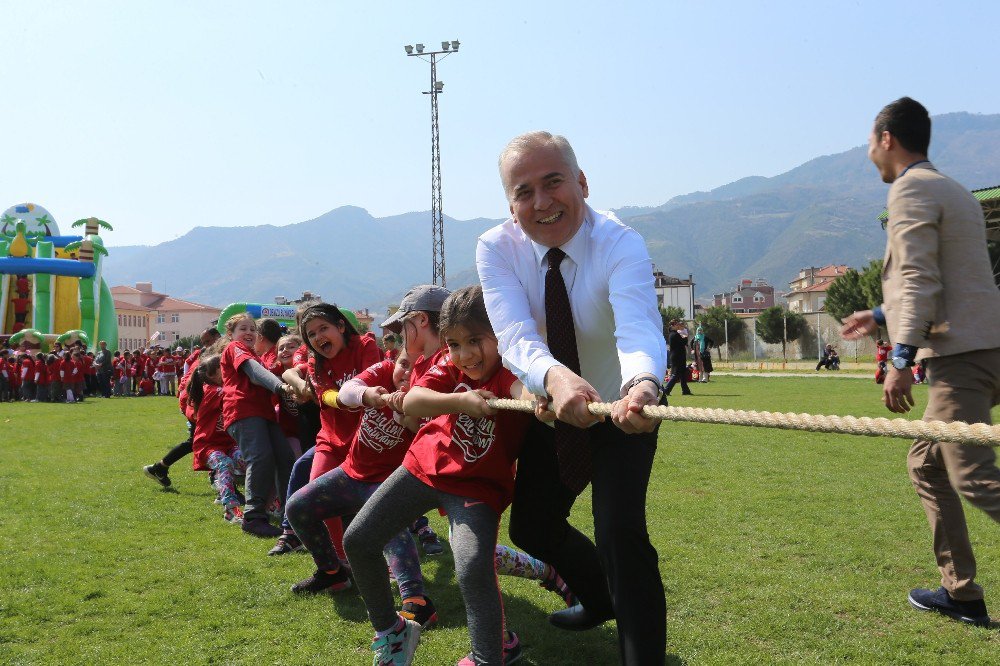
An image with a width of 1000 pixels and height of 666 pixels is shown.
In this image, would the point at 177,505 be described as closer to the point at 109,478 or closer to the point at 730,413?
the point at 109,478

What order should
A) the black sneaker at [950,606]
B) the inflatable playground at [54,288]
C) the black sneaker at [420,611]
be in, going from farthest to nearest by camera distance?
the inflatable playground at [54,288], the black sneaker at [420,611], the black sneaker at [950,606]

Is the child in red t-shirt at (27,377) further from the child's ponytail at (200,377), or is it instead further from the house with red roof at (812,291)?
the house with red roof at (812,291)

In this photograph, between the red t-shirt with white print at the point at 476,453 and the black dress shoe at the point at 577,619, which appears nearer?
the red t-shirt with white print at the point at 476,453

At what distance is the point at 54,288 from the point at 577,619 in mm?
38638

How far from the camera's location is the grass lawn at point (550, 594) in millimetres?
3686

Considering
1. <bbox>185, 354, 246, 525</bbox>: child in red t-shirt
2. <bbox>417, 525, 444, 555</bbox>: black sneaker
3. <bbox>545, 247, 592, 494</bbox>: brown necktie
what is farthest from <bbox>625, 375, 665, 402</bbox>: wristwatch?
<bbox>185, 354, 246, 525</bbox>: child in red t-shirt

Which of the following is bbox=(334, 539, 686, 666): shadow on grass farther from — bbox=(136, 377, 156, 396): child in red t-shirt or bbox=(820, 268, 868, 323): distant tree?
bbox=(820, 268, 868, 323): distant tree

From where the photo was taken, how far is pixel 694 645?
359 cm

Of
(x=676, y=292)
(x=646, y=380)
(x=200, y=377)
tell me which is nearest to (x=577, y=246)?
(x=646, y=380)

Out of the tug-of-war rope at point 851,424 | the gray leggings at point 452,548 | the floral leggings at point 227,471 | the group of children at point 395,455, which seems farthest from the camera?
the floral leggings at point 227,471

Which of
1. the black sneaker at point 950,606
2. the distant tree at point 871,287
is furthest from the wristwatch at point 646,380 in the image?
the distant tree at point 871,287

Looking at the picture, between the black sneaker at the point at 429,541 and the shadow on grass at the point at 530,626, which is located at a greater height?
the shadow on grass at the point at 530,626

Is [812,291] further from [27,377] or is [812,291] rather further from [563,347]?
[563,347]

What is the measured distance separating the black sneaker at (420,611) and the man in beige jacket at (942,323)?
7.71 ft
